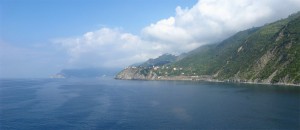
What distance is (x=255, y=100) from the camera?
558ft

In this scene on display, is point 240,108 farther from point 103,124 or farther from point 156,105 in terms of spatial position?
point 103,124

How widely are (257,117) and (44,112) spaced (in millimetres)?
84438

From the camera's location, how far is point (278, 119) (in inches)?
4633

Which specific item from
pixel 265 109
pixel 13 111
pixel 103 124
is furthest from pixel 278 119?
pixel 13 111

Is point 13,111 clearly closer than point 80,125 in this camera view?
No

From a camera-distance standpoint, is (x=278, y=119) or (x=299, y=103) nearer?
(x=278, y=119)

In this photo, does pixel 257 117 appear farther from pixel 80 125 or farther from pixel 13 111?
pixel 13 111

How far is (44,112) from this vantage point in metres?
141

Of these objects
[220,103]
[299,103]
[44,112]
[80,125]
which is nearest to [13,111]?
[44,112]

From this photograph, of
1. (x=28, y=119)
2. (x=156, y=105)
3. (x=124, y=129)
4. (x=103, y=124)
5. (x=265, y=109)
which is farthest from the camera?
(x=156, y=105)

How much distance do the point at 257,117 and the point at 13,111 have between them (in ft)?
325

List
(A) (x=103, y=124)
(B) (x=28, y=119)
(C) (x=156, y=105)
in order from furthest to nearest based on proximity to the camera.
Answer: (C) (x=156, y=105) < (B) (x=28, y=119) < (A) (x=103, y=124)

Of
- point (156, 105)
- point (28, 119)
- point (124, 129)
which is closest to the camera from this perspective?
point (124, 129)

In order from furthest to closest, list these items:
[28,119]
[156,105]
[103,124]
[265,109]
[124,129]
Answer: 1. [156,105]
2. [265,109]
3. [28,119]
4. [103,124]
5. [124,129]
